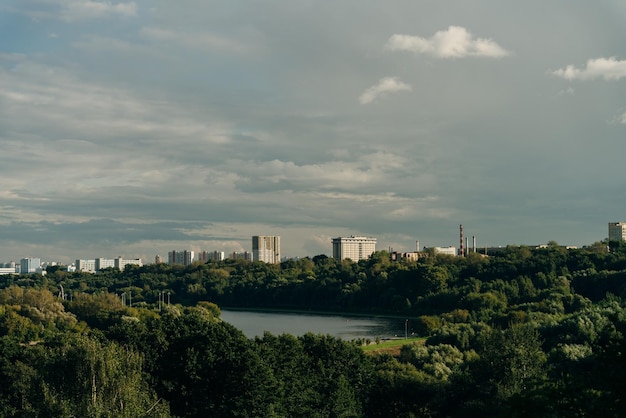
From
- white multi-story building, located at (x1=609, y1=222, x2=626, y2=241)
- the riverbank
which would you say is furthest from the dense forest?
white multi-story building, located at (x1=609, y1=222, x2=626, y2=241)

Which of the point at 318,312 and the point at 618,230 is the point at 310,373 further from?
the point at 618,230

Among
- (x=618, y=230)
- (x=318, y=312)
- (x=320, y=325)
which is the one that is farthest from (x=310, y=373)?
(x=618, y=230)

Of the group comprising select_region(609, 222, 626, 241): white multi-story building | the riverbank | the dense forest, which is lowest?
the riverbank

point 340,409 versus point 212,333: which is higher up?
point 212,333

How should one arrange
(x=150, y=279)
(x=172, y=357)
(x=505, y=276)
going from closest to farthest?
1. (x=172, y=357)
2. (x=505, y=276)
3. (x=150, y=279)

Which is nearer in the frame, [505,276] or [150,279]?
[505,276]

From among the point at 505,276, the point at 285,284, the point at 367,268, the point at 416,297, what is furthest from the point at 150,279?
the point at 505,276

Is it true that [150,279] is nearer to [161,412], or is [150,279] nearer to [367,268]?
[367,268]

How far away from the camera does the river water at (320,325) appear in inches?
2675

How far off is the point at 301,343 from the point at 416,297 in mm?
59741

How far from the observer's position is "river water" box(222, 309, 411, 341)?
67.9 metres

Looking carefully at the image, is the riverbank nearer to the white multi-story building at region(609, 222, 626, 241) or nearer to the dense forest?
the dense forest

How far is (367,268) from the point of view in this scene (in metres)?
120

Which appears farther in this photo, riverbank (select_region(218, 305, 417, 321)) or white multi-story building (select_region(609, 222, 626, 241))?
white multi-story building (select_region(609, 222, 626, 241))
